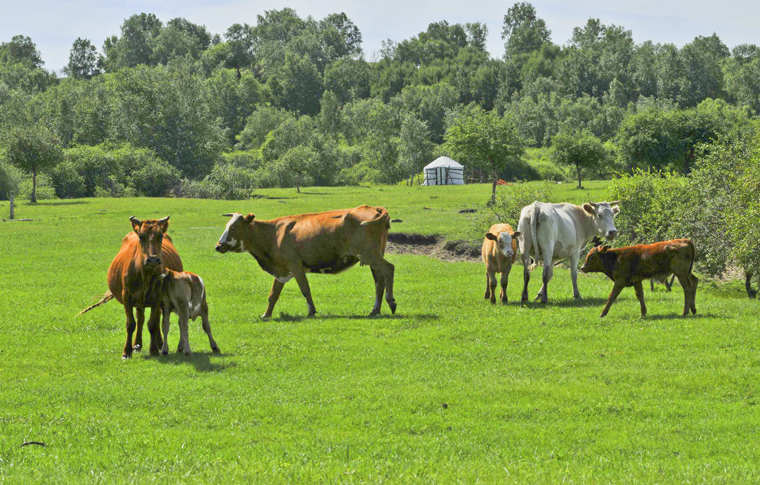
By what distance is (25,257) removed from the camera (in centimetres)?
3177

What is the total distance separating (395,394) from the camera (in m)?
11.0

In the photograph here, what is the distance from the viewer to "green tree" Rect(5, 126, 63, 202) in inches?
2564

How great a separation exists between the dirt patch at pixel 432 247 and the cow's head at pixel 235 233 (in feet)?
53.0

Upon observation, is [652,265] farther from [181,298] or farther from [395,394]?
[181,298]

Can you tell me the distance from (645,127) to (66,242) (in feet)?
209

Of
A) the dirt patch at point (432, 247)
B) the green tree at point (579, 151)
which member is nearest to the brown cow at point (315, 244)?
the dirt patch at point (432, 247)

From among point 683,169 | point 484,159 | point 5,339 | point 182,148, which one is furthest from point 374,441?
point 182,148

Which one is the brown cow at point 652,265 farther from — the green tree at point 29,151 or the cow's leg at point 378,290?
the green tree at point 29,151

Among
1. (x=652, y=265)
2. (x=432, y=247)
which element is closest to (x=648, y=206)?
(x=432, y=247)

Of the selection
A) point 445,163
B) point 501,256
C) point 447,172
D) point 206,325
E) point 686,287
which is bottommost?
point 206,325

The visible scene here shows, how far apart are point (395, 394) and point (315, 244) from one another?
8.12 meters

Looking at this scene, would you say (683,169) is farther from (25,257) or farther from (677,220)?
(25,257)

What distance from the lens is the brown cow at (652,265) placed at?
16.8 m

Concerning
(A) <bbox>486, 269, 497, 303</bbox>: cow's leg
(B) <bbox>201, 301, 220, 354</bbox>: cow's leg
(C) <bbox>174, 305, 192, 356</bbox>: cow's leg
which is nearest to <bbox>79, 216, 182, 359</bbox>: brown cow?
(C) <bbox>174, 305, 192, 356</bbox>: cow's leg
